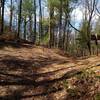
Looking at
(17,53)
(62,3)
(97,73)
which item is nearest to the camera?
(97,73)

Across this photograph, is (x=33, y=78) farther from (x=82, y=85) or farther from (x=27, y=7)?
(x=27, y=7)

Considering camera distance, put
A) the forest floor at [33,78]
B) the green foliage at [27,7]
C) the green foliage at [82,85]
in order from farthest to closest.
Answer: the green foliage at [27,7] < the forest floor at [33,78] < the green foliage at [82,85]

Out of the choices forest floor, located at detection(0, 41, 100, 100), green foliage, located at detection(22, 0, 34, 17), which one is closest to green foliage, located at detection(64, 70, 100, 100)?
forest floor, located at detection(0, 41, 100, 100)

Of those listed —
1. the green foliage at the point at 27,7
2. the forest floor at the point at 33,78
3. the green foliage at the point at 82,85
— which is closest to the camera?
the green foliage at the point at 82,85

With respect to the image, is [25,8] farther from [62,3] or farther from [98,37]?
[98,37]

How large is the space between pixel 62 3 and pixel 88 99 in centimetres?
2462

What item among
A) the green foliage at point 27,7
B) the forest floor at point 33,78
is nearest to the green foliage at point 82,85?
the forest floor at point 33,78

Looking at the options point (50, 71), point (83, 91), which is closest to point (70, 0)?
point (50, 71)

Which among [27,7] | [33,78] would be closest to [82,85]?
[33,78]

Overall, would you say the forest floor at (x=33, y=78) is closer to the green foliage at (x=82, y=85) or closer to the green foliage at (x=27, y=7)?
the green foliage at (x=82, y=85)

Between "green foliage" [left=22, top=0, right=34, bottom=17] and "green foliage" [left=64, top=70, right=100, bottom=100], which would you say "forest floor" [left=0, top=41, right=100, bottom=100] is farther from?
"green foliage" [left=22, top=0, right=34, bottom=17]

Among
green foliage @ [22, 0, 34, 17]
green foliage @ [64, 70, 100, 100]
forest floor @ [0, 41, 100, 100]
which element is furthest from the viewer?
green foliage @ [22, 0, 34, 17]

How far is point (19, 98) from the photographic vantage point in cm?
855

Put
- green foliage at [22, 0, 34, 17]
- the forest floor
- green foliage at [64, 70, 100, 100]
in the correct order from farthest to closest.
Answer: green foliage at [22, 0, 34, 17]
the forest floor
green foliage at [64, 70, 100, 100]
